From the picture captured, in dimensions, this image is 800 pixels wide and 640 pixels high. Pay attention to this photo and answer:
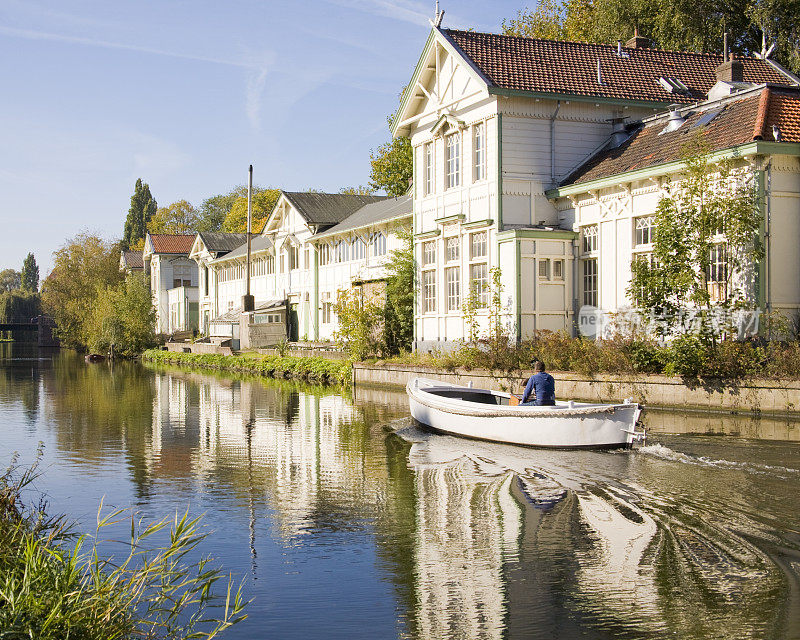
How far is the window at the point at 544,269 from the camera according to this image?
27.7 metres

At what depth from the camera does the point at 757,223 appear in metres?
20.8

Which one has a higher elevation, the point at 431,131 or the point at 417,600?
the point at 431,131

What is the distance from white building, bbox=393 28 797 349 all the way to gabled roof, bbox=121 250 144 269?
7048 cm

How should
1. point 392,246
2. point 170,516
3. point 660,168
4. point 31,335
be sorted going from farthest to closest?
point 31,335
point 392,246
point 660,168
point 170,516

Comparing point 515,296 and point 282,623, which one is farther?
point 515,296

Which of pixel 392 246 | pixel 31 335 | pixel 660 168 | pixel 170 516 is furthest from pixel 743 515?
pixel 31 335

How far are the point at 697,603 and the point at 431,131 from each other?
2628cm

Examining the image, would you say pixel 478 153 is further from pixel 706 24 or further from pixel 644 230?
pixel 706 24

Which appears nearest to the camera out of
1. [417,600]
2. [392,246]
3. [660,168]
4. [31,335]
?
[417,600]

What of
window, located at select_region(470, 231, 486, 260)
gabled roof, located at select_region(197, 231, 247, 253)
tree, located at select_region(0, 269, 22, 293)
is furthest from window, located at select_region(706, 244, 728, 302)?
tree, located at select_region(0, 269, 22, 293)

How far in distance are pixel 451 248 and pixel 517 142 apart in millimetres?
4669

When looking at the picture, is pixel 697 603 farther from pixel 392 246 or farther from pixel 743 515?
pixel 392 246

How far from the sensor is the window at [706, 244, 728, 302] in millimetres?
21820

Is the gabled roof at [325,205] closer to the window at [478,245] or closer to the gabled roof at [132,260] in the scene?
the window at [478,245]
